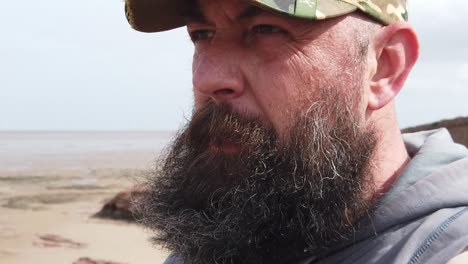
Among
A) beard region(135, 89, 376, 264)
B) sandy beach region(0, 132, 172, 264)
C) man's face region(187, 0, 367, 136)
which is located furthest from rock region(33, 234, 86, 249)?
man's face region(187, 0, 367, 136)

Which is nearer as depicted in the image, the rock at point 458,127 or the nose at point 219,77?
the nose at point 219,77

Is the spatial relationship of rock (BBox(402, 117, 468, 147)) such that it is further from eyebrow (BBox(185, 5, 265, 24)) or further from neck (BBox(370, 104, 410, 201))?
eyebrow (BBox(185, 5, 265, 24))

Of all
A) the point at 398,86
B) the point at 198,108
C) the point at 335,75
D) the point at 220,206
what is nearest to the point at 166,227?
the point at 220,206

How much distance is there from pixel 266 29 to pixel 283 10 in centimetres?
15

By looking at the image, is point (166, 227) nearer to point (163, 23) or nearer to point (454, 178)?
point (163, 23)

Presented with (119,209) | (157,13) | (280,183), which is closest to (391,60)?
(280,183)

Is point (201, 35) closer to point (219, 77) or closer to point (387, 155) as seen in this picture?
point (219, 77)

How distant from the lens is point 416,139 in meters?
2.24

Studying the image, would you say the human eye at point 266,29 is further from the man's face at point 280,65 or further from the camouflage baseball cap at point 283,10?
the camouflage baseball cap at point 283,10

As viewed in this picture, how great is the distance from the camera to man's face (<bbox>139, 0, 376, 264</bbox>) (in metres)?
1.90

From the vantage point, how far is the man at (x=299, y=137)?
189cm

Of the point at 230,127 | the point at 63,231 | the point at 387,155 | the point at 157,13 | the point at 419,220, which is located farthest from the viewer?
the point at 63,231

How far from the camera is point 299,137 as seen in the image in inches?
75.2

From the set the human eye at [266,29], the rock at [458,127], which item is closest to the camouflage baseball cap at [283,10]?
the human eye at [266,29]
